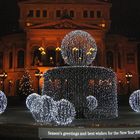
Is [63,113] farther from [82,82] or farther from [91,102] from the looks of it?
[91,102]

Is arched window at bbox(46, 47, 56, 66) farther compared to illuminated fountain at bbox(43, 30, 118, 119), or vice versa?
arched window at bbox(46, 47, 56, 66)

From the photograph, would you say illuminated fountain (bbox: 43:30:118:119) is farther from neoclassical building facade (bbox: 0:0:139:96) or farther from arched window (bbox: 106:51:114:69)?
arched window (bbox: 106:51:114:69)

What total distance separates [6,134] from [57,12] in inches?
1813

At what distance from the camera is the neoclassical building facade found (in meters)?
49.1

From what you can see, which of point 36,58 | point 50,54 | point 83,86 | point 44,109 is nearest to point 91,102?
point 83,86

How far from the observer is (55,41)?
49.7m

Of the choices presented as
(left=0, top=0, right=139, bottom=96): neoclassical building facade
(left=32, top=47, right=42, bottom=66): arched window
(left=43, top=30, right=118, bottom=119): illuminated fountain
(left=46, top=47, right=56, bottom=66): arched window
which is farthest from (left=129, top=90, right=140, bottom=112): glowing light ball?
(left=46, top=47, right=56, bottom=66): arched window

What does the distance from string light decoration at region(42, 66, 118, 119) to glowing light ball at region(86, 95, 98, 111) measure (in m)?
0.16

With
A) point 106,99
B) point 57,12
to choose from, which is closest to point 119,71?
point 57,12

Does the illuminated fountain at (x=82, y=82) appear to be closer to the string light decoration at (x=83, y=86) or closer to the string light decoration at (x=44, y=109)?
the string light decoration at (x=83, y=86)

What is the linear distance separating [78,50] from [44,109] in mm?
3073

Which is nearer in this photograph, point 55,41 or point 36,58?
point 36,58

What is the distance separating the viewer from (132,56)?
177 feet

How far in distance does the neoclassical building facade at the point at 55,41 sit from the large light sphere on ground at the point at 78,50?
3013cm
